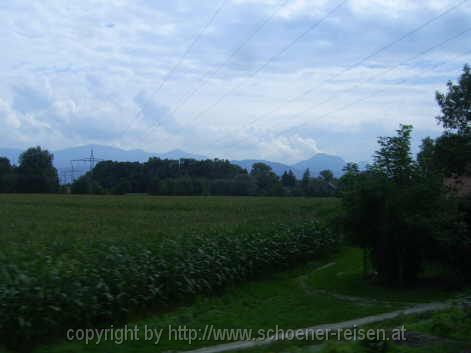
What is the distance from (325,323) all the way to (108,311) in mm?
4213

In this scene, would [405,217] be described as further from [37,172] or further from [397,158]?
[37,172]

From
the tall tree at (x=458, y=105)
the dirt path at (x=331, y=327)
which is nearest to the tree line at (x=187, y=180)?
the tall tree at (x=458, y=105)

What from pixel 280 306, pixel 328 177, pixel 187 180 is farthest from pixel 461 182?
pixel 187 180

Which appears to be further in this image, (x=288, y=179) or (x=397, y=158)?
(x=288, y=179)

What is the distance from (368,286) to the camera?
15.8 m

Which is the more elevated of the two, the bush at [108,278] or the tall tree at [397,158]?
the tall tree at [397,158]

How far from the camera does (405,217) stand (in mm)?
14602

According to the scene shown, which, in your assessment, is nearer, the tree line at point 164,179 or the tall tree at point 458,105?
the tall tree at point 458,105

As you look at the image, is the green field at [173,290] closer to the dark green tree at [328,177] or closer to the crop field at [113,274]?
the crop field at [113,274]

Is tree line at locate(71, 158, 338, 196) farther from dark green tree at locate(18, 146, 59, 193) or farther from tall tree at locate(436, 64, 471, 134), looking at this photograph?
tall tree at locate(436, 64, 471, 134)

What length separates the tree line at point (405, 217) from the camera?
14.5 metres

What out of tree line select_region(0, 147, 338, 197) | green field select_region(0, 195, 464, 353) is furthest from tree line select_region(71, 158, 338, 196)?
green field select_region(0, 195, 464, 353)

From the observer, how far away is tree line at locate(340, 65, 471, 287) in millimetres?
14539

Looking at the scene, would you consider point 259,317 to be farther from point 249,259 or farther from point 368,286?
point 249,259
